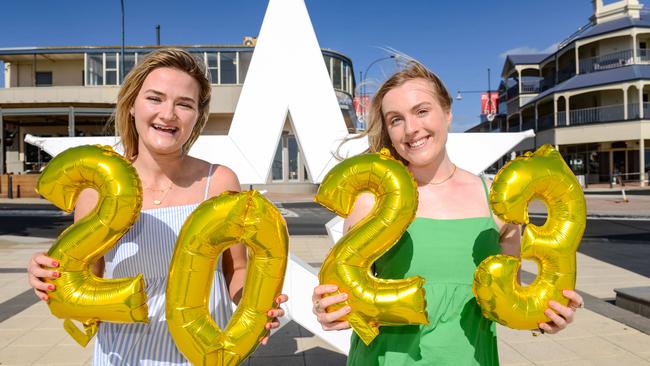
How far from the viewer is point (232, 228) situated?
5.47 ft

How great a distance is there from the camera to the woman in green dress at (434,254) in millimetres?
1812

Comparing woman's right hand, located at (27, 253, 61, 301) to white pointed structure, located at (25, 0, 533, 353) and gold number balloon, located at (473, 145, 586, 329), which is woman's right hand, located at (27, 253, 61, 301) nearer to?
gold number balloon, located at (473, 145, 586, 329)

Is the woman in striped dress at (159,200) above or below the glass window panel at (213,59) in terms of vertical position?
below

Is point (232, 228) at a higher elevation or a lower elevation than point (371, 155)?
lower

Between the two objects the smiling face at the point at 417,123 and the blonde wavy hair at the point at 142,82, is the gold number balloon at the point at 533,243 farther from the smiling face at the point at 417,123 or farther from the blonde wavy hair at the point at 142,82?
the blonde wavy hair at the point at 142,82

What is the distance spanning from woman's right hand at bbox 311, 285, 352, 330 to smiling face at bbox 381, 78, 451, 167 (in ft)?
2.03

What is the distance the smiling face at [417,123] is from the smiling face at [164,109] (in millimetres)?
835

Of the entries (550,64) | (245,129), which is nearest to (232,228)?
(245,129)

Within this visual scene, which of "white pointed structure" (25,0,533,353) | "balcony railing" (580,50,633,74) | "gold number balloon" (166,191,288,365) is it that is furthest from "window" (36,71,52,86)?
"balcony railing" (580,50,633,74)

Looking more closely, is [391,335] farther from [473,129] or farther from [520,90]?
[473,129]

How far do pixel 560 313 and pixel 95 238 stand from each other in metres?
1.75

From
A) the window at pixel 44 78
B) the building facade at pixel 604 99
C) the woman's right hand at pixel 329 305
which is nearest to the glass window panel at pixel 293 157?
the window at pixel 44 78

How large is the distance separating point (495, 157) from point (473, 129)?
6148 centimetres

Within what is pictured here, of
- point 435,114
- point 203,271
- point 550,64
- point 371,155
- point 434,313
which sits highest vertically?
point 550,64
